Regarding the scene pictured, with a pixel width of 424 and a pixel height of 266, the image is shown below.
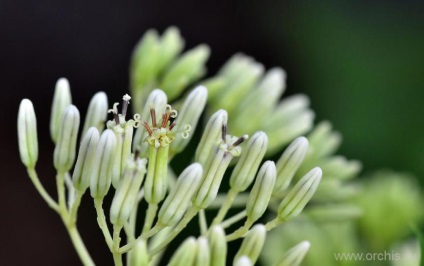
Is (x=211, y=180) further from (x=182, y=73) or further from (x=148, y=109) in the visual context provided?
(x=182, y=73)

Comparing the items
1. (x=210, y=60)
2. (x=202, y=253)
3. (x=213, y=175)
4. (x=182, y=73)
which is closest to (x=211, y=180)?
(x=213, y=175)

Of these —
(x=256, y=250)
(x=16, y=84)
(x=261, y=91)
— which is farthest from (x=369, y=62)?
(x=256, y=250)

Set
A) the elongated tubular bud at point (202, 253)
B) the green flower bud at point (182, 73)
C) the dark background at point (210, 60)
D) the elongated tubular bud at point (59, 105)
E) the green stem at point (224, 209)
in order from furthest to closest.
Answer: the dark background at point (210, 60) → the green flower bud at point (182, 73) → the elongated tubular bud at point (59, 105) → the green stem at point (224, 209) → the elongated tubular bud at point (202, 253)

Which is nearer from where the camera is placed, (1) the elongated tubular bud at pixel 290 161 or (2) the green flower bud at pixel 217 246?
(2) the green flower bud at pixel 217 246

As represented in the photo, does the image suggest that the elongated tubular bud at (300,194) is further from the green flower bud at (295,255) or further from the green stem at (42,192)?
the green stem at (42,192)

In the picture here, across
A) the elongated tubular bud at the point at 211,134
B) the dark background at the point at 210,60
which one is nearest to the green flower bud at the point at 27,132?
the elongated tubular bud at the point at 211,134

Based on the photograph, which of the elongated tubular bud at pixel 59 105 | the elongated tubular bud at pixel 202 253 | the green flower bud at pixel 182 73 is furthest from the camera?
the green flower bud at pixel 182 73
